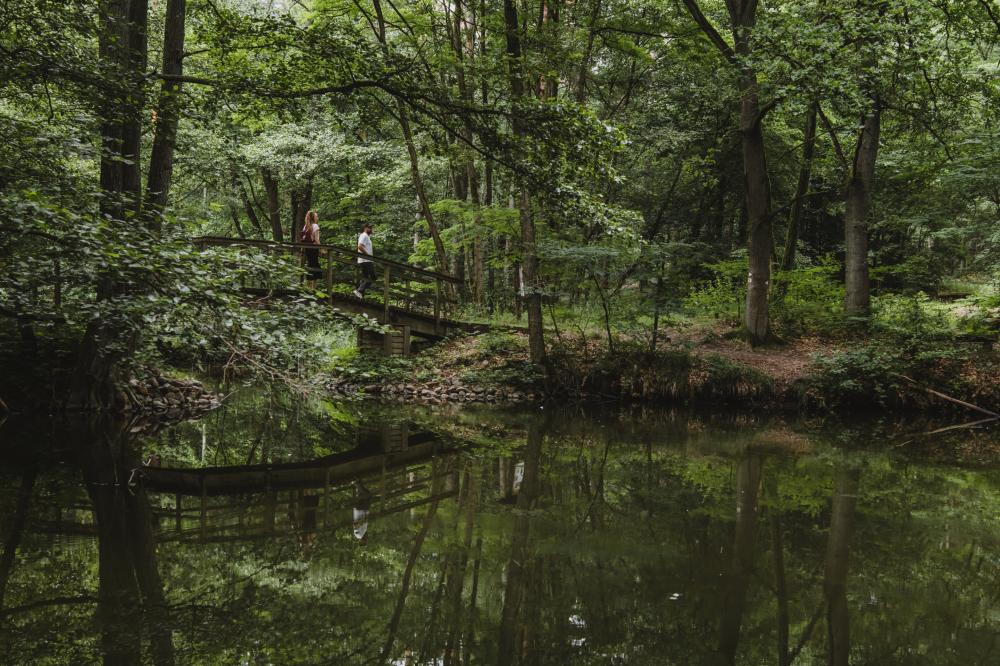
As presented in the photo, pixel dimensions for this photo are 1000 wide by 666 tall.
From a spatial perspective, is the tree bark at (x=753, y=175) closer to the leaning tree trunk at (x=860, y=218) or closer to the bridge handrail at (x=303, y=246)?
the leaning tree trunk at (x=860, y=218)

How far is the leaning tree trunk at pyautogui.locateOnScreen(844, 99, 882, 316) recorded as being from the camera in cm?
1369

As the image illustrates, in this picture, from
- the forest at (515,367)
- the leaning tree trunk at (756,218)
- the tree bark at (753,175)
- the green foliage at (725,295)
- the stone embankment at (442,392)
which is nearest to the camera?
the forest at (515,367)

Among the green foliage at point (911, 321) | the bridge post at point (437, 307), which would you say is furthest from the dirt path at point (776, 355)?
the bridge post at point (437, 307)

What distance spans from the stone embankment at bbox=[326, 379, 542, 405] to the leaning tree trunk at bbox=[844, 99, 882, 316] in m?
→ 6.87

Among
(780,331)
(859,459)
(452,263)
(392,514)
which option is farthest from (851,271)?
(392,514)

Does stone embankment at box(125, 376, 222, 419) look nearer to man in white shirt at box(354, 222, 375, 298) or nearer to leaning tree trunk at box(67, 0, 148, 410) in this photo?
leaning tree trunk at box(67, 0, 148, 410)

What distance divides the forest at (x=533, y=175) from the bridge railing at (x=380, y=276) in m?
0.34

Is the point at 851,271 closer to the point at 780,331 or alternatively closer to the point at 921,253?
the point at 780,331

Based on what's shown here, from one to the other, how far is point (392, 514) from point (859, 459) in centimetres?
598

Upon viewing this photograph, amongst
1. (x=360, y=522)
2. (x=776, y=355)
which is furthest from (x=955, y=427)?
(x=360, y=522)

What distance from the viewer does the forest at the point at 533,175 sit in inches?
276

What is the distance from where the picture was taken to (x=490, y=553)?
16.3 feet

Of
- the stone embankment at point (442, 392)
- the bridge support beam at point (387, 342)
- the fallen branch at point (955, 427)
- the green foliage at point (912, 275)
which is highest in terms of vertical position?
the green foliage at point (912, 275)

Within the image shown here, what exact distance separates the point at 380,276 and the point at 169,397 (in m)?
9.19
